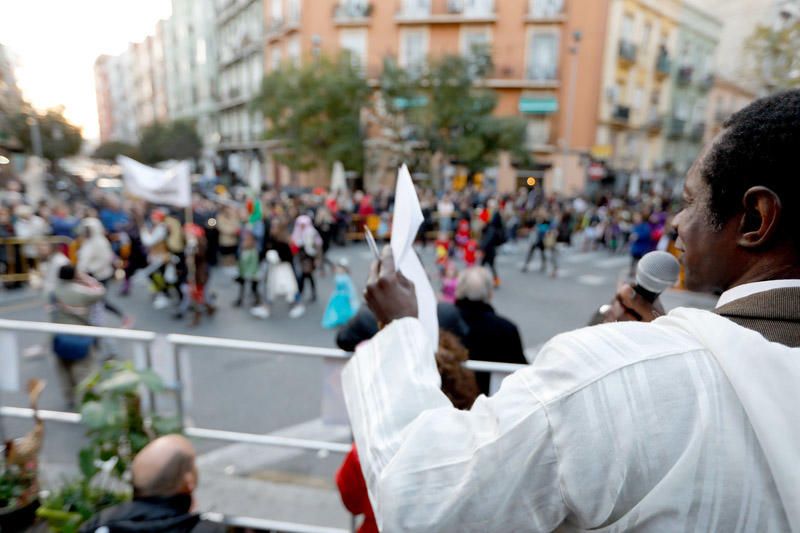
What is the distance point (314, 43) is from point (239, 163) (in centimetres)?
1484

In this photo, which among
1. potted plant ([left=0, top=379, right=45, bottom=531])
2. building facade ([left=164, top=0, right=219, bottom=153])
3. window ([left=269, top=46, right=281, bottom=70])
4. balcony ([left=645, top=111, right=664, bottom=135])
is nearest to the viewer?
potted plant ([left=0, top=379, right=45, bottom=531])

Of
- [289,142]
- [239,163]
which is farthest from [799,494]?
[239,163]

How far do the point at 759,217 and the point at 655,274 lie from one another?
2.62 ft

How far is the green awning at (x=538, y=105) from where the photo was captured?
2584 cm

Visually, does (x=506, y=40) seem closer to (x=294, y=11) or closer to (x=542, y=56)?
(x=542, y=56)

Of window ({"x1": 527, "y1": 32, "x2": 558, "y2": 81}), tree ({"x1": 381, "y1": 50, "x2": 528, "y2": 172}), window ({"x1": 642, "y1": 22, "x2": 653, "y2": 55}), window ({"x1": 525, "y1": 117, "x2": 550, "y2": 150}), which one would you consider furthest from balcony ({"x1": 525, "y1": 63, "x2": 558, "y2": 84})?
window ({"x1": 642, "y1": 22, "x2": 653, "y2": 55})

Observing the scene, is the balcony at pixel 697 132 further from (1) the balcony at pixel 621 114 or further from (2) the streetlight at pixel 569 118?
(2) the streetlight at pixel 569 118

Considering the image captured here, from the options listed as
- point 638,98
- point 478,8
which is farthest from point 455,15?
point 638,98

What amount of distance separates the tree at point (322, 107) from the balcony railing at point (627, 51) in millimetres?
13909

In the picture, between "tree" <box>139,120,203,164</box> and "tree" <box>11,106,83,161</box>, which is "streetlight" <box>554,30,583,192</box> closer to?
"tree" <box>11,106,83,161</box>

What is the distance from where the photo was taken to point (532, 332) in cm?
740

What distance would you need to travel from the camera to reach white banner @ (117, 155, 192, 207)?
7.72m

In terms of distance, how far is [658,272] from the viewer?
1.49 meters

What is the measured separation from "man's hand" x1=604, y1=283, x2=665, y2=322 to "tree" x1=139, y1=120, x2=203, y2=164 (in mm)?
43045
